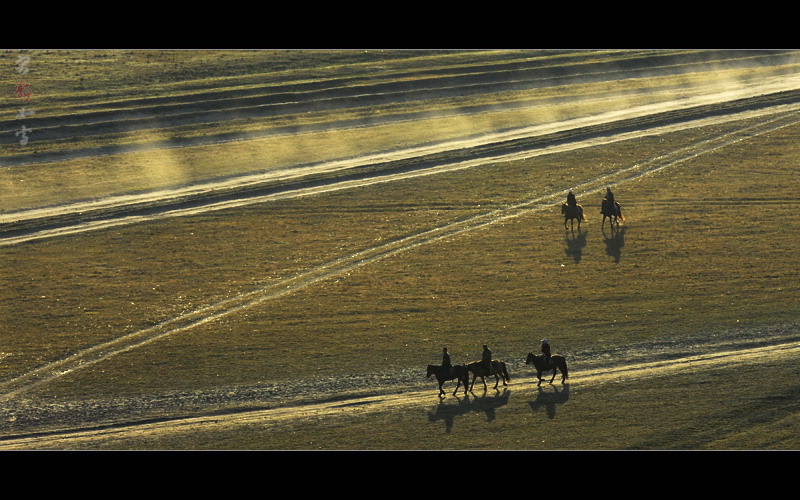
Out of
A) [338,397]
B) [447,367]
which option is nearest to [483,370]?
[447,367]

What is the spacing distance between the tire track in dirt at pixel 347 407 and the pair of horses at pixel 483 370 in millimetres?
533

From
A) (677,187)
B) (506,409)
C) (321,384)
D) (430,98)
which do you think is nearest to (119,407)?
(321,384)

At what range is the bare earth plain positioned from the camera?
116 ft

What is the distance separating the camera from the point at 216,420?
1405 inches

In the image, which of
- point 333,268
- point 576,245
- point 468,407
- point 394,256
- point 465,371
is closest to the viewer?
point 468,407

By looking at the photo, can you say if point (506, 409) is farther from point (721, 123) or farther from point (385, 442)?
point (721, 123)

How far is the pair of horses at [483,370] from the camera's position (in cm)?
3556

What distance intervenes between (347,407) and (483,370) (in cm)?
506

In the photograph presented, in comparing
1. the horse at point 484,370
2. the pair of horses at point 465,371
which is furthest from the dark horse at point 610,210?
the pair of horses at point 465,371

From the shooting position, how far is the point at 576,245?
1959 inches

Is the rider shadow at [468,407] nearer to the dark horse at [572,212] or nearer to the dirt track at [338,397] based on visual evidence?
the dirt track at [338,397]

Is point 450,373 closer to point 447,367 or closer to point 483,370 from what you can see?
point 447,367

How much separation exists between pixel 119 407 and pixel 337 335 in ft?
31.0

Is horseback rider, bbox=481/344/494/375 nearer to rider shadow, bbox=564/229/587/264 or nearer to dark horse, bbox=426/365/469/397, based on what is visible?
dark horse, bbox=426/365/469/397
